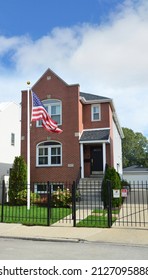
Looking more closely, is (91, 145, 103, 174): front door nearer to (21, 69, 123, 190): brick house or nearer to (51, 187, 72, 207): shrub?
(21, 69, 123, 190): brick house

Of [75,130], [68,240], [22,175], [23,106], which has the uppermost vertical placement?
[23,106]

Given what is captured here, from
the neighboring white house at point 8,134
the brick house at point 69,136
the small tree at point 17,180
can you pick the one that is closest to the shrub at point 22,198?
the small tree at point 17,180

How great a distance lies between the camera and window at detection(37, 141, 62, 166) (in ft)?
72.0

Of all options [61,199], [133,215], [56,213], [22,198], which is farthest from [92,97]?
[133,215]

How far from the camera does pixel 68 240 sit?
9.23 metres

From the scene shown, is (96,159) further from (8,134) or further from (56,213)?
(8,134)

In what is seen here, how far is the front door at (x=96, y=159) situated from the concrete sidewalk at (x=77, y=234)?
35.7ft

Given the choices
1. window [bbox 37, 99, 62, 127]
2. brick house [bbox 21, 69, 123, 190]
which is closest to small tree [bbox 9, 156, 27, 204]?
brick house [bbox 21, 69, 123, 190]

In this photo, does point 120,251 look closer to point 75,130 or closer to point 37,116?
point 37,116

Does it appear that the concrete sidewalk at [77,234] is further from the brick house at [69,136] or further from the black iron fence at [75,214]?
the brick house at [69,136]

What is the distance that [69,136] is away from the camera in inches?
857

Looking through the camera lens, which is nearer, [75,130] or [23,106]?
[75,130]
